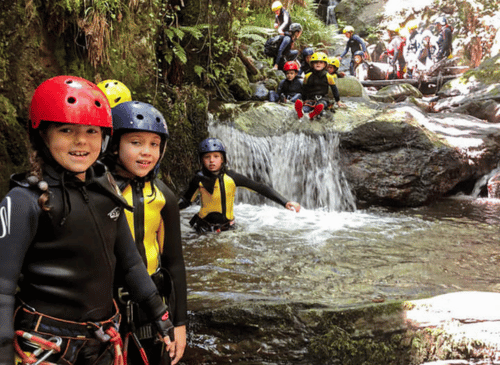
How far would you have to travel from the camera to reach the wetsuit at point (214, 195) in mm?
5711

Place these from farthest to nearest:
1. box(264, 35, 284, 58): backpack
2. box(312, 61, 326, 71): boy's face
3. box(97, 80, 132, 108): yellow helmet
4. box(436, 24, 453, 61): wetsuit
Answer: box(436, 24, 453, 61): wetsuit
box(264, 35, 284, 58): backpack
box(312, 61, 326, 71): boy's face
box(97, 80, 132, 108): yellow helmet

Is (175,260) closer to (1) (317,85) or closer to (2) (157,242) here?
(2) (157,242)

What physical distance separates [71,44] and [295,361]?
4.93 metres

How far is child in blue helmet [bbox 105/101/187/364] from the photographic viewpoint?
2.19 meters

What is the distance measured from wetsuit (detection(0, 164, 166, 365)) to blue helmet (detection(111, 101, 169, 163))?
0.59m

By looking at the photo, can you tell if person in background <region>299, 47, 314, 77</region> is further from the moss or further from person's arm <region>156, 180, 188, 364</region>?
person's arm <region>156, 180, 188, 364</region>

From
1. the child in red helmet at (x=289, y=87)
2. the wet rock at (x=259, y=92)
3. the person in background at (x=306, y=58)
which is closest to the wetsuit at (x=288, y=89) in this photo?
the child in red helmet at (x=289, y=87)

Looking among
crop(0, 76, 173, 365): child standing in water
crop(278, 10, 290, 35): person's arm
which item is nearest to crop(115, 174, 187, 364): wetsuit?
crop(0, 76, 173, 365): child standing in water

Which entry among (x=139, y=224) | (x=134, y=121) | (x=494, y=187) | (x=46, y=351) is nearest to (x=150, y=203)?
(x=139, y=224)

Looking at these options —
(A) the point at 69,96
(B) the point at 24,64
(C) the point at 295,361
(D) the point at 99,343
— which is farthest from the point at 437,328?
(B) the point at 24,64

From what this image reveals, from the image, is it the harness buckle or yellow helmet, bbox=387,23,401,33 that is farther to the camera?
yellow helmet, bbox=387,23,401,33

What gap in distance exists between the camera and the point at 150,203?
2.29 m

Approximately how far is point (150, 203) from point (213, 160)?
131 inches

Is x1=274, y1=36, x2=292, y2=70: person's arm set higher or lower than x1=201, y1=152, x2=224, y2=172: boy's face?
higher
